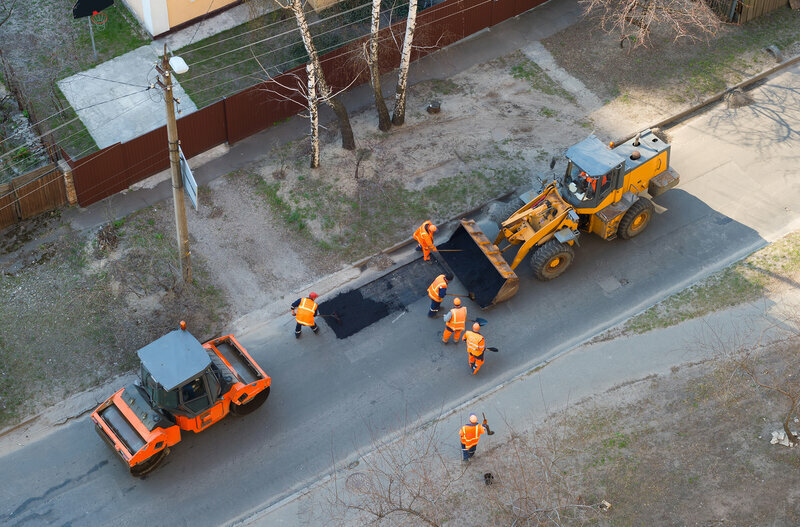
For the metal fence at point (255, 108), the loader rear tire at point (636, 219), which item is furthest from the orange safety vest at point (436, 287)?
the metal fence at point (255, 108)

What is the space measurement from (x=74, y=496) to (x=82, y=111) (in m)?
11.3

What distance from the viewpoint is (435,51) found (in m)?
26.1

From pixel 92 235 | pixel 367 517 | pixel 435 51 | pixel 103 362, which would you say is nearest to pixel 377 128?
pixel 435 51

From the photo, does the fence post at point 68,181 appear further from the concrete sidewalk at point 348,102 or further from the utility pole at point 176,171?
the utility pole at point 176,171

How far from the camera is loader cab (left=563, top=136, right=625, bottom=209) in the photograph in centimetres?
1984

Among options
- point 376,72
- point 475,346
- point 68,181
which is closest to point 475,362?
point 475,346

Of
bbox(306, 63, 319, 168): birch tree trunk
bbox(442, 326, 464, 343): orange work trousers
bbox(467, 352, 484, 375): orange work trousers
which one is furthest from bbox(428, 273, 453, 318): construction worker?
bbox(306, 63, 319, 168): birch tree trunk

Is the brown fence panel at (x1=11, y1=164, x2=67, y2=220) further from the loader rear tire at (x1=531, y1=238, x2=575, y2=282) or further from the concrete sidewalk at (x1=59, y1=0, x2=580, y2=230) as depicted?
the loader rear tire at (x1=531, y1=238, x2=575, y2=282)

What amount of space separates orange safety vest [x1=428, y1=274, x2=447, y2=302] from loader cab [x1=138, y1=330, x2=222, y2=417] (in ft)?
16.0

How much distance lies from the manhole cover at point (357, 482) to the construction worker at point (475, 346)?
3199 mm

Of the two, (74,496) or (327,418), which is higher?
(74,496)

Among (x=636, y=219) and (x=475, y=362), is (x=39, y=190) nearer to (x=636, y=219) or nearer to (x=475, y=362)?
(x=475, y=362)

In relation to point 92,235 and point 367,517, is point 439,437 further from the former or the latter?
point 92,235

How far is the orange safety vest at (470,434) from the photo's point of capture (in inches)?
653
